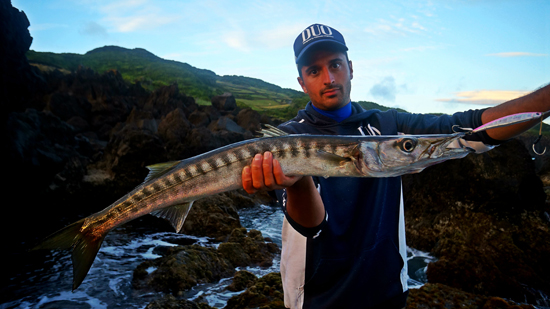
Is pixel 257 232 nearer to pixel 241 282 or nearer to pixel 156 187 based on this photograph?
pixel 241 282

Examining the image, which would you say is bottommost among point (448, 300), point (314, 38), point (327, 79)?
point (448, 300)

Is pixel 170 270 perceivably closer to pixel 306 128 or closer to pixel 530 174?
pixel 306 128

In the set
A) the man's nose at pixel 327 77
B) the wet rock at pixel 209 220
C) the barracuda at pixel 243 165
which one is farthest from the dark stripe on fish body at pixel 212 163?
the wet rock at pixel 209 220

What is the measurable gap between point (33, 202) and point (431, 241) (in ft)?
55.6

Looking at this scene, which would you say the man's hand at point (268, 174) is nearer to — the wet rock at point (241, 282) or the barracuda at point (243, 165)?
the barracuda at point (243, 165)

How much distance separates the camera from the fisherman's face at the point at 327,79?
3672mm

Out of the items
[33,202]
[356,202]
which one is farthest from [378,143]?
[33,202]

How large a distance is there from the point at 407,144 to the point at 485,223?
681 centimetres

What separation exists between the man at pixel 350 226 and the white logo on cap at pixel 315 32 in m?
1.00

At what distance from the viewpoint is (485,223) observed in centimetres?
787

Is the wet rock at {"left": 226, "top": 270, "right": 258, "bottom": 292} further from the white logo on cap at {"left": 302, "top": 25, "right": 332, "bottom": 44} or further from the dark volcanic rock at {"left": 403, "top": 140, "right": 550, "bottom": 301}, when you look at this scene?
the white logo on cap at {"left": 302, "top": 25, "right": 332, "bottom": 44}

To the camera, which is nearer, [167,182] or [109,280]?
[167,182]

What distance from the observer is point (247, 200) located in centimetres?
1636

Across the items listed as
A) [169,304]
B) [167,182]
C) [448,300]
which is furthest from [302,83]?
[448,300]
